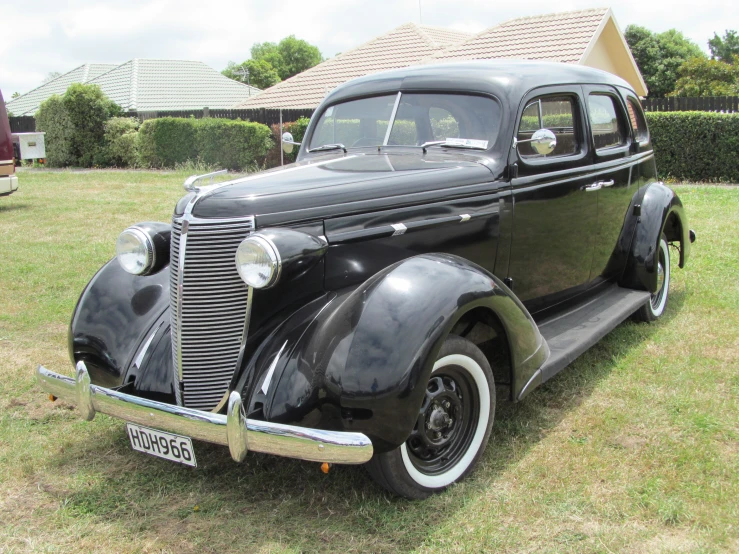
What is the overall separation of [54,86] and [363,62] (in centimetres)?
2063

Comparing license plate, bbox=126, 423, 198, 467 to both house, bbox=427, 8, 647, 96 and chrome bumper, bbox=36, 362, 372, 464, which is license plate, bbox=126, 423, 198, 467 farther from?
house, bbox=427, 8, 647, 96

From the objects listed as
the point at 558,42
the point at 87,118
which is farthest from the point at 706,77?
the point at 87,118

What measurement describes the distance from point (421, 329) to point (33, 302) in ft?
14.5

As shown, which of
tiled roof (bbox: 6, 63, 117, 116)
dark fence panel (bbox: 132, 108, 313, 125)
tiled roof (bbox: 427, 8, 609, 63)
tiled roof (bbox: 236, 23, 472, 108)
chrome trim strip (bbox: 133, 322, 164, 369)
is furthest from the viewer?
tiled roof (bbox: 6, 63, 117, 116)

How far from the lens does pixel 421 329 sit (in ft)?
8.37

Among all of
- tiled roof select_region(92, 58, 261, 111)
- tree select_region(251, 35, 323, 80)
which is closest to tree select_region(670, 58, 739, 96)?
tiled roof select_region(92, 58, 261, 111)

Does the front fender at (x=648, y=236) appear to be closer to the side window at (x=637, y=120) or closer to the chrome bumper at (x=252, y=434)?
the side window at (x=637, y=120)

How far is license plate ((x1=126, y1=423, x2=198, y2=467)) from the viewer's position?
106 inches

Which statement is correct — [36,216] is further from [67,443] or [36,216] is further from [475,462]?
[475,462]

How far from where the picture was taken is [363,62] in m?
21.8

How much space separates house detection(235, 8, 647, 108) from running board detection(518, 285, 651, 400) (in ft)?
35.4

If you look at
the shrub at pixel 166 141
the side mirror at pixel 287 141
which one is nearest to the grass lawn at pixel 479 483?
the side mirror at pixel 287 141

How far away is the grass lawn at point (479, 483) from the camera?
2.60 meters

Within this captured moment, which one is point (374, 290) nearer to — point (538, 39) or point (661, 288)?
point (661, 288)
